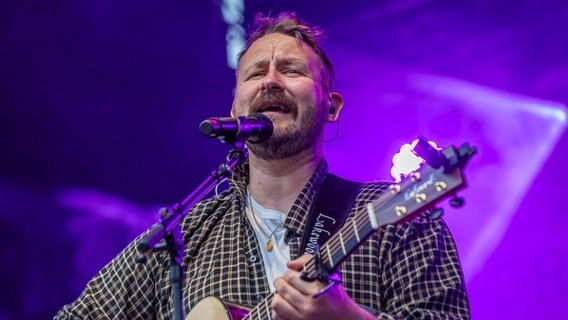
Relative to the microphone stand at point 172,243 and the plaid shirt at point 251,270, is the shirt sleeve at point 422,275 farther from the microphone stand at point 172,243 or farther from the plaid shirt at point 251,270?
the microphone stand at point 172,243

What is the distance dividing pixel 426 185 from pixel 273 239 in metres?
1.01

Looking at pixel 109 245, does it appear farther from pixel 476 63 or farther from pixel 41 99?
pixel 476 63

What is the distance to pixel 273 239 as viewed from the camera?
2807 mm

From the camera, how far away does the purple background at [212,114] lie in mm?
4531

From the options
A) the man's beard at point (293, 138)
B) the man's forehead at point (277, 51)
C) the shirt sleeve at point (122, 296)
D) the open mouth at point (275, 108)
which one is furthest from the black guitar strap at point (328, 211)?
the shirt sleeve at point (122, 296)

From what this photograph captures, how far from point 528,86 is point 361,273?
8.55 ft

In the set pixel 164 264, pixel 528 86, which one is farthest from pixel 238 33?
pixel 164 264

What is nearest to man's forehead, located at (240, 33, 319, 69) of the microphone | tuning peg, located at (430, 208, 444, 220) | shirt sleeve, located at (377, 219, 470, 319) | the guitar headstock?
the microphone

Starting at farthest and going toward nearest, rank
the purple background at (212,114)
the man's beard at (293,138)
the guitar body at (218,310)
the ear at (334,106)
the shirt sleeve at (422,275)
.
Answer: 1. the purple background at (212,114)
2. the ear at (334,106)
3. the man's beard at (293,138)
4. the guitar body at (218,310)
5. the shirt sleeve at (422,275)

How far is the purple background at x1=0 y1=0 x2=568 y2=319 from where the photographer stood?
4.53m

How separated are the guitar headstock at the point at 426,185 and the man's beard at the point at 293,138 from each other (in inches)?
34.2

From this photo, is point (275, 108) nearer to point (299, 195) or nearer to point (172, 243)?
point (299, 195)

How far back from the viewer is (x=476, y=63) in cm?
Result: 482

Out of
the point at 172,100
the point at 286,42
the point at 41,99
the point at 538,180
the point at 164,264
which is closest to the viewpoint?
Answer: the point at 164,264
